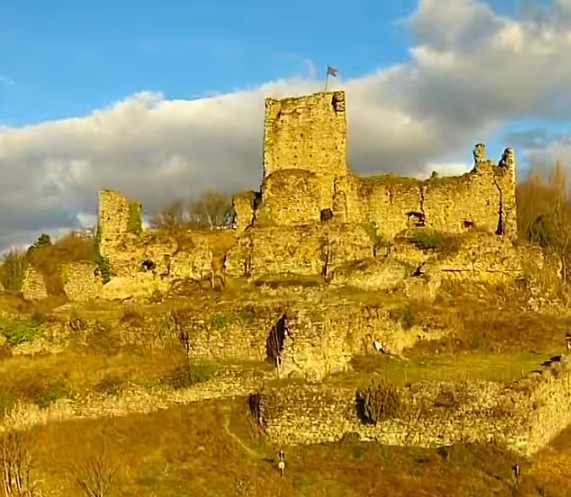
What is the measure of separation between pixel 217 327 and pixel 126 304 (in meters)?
6.42

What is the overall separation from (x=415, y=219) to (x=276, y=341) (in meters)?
11.9

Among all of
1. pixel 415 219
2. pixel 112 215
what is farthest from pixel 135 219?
pixel 415 219

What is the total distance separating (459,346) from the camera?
25375 millimetres

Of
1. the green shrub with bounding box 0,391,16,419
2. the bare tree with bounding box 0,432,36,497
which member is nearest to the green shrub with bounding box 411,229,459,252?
the green shrub with bounding box 0,391,16,419

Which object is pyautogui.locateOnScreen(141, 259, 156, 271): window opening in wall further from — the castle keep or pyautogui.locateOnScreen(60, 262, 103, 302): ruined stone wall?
the castle keep

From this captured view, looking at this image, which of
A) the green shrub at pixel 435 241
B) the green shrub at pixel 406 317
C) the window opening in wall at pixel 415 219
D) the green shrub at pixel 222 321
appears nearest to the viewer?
the green shrub at pixel 222 321

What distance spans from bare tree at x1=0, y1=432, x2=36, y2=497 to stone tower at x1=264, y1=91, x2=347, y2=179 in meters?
17.1

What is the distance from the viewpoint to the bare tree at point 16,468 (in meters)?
17.8

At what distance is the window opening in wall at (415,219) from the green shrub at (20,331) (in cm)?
1472

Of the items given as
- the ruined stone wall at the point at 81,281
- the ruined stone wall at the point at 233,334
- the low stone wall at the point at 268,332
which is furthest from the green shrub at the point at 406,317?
the ruined stone wall at the point at 81,281

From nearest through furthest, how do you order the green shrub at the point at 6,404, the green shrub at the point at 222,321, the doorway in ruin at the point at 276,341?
1. the green shrub at the point at 6,404
2. the doorway in ruin at the point at 276,341
3. the green shrub at the point at 222,321

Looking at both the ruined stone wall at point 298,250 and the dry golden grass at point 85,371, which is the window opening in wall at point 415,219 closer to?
the ruined stone wall at point 298,250

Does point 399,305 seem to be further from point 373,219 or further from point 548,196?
point 548,196

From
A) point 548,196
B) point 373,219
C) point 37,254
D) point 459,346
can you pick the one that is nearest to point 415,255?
point 373,219
